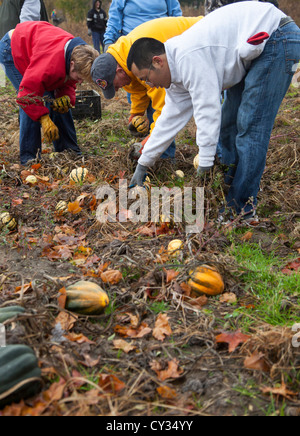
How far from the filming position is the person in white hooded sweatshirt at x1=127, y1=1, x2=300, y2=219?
300 centimetres

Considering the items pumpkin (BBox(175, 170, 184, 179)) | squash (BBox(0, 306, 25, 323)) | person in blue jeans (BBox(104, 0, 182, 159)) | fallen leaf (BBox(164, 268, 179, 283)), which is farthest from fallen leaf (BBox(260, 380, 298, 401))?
person in blue jeans (BBox(104, 0, 182, 159))

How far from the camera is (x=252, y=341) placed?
2201 millimetres

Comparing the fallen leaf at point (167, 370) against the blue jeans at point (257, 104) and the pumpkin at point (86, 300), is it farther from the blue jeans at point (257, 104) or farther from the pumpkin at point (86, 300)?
the blue jeans at point (257, 104)

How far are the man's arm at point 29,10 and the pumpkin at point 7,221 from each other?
11.4ft

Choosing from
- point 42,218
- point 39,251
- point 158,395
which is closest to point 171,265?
point 158,395

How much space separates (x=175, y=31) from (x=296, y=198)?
2.01 m

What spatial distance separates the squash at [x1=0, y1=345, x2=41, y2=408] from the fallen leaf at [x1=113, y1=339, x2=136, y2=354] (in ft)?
1.63

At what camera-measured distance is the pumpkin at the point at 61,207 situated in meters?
4.08

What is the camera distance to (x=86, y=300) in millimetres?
2477

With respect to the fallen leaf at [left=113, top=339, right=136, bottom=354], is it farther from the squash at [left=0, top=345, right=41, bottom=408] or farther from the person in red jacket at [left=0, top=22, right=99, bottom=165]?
the person in red jacket at [left=0, top=22, right=99, bottom=165]

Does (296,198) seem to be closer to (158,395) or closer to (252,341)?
(252,341)

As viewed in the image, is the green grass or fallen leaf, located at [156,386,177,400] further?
the green grass

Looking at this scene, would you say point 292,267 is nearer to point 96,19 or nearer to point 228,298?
point 228,298

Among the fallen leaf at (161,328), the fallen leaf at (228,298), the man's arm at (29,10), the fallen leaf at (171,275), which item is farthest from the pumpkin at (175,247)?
the man's arm at (29,10)
